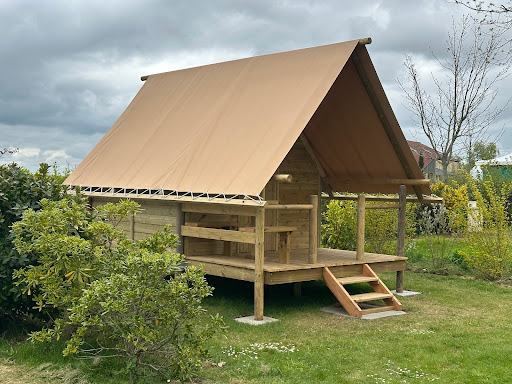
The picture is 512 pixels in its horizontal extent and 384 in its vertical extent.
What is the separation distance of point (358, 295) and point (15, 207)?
5.10 metres

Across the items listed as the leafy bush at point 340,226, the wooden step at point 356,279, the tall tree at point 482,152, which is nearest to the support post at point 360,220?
the wooden step at point 356,279

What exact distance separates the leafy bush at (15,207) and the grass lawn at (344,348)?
507mm

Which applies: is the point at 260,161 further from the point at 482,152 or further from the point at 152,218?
the point at 482,152

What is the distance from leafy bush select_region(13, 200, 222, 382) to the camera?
18.3ft

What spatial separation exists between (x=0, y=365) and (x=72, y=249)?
1.52m

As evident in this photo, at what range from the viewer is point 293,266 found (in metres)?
9.23

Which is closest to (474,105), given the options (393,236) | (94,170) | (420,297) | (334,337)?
(393,236)

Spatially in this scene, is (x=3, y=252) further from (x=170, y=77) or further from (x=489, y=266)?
(x=489, y=266)

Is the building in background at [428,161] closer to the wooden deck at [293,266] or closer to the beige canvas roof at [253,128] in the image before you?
the beige canvas roof at [253,128]

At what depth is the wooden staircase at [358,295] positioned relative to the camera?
9.30 meters

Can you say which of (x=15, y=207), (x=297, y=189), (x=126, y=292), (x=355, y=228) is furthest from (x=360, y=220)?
(x=126, y=292)

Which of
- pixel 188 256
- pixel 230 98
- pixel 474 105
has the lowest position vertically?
pixel 188 256

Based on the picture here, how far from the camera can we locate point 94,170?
40.9 ft

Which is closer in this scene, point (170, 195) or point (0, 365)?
point (0, 365)
